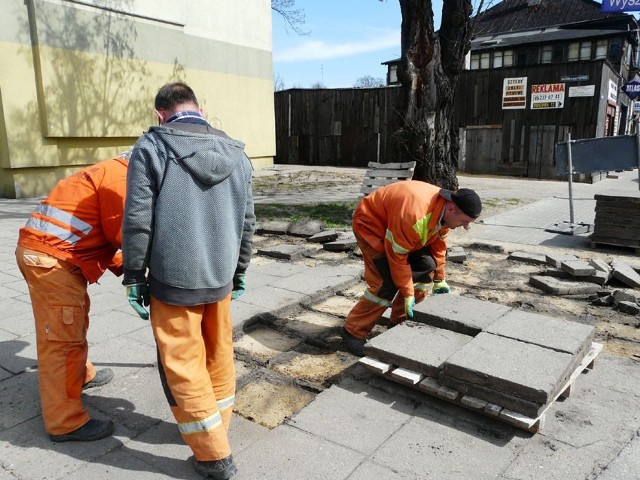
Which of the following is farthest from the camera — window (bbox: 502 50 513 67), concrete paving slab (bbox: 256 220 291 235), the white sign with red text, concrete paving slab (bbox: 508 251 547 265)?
window (bbox: 502 50 513 67)

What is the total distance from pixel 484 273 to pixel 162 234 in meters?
4.92

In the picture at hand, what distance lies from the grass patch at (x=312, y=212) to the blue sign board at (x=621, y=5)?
19.9 feet

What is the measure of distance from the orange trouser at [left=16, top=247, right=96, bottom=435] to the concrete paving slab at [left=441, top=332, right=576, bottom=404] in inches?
81.0

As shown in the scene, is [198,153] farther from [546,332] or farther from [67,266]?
[546,332]

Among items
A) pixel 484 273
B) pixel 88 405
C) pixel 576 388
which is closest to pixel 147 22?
pixel 484 273

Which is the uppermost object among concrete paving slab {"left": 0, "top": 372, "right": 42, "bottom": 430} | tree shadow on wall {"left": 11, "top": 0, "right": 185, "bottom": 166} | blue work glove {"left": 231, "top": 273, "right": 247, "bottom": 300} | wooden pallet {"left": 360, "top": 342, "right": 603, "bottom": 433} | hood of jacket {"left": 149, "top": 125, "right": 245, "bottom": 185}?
tree shadow on wall {"left": 11, "top": 0, "right": 185, "bottom": 166}

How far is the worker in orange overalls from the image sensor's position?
2639 millimetres

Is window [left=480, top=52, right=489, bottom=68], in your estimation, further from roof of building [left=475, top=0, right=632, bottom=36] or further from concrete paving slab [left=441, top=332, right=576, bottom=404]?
concrete paving slab [left=441, top=332, right=576, bottom=404]

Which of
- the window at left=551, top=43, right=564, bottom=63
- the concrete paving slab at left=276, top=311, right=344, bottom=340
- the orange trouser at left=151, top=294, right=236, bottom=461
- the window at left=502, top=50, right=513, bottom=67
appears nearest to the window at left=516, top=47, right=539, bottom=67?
the window at left=502, top=50, right=513, bottom=67

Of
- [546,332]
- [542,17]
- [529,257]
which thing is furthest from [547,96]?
[542,17]

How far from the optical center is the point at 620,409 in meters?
3.16

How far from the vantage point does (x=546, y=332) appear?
3.41 m

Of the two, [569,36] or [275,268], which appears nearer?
[275,268]

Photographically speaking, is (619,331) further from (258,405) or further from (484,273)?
(258,405)
